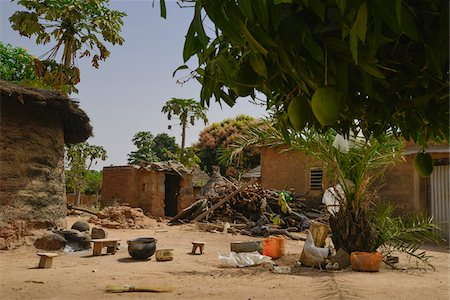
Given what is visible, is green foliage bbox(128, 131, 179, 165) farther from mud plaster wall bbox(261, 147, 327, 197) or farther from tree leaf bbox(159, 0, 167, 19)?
tree leaf bbox(159, 0, 167, 19)

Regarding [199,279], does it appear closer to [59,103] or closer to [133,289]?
[133,289]

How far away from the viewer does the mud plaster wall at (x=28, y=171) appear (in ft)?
25.1

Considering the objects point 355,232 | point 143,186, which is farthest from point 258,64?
point 143,186

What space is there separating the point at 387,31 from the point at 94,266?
6.95 m

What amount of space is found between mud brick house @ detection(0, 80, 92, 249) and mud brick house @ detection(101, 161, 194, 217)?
8.20 m

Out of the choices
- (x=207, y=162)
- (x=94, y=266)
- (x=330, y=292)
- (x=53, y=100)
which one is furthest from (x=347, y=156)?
(x=207, y=162)

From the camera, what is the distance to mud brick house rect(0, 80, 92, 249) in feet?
25.1

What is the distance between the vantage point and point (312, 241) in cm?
738

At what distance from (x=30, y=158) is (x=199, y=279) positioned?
4.36 metres

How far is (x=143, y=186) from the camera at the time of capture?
1753 cm

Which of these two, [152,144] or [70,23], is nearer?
[70,23]

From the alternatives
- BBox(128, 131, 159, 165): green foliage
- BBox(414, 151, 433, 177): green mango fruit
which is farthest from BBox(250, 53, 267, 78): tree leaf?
BBox(128, 131, 159, 165): green foliage

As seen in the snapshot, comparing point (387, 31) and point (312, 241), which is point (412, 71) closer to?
point (387, 31)

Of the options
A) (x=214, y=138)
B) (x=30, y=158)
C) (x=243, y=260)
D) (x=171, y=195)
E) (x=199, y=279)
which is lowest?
(x=199, y=279)
